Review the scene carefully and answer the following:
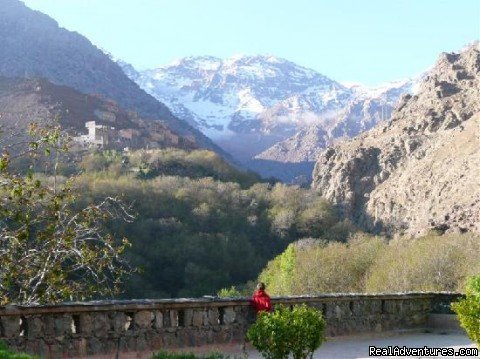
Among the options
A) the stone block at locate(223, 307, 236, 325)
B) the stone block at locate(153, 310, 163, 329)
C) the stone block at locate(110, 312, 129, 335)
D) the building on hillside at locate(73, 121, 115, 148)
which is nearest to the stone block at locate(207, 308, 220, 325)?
the stone block at locate(223, 307, 236, 325)

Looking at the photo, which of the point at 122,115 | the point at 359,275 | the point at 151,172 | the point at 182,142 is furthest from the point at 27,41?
the point at 359,275

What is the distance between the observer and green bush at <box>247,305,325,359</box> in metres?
7.53

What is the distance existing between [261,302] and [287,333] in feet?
8.33

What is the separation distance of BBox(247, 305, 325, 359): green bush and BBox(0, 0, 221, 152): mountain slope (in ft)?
480

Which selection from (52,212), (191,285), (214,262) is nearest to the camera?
(52,212)

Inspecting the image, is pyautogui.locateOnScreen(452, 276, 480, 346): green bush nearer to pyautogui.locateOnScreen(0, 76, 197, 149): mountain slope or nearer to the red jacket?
the red jacket

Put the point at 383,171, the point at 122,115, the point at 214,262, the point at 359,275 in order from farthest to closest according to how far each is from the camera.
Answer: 1. the point at 122,115
2. the point at 383,171
3. the point at 214,262
4. the point at 359,275

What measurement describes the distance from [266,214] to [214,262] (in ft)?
55.9

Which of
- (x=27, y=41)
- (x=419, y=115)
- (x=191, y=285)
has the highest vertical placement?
(x=27, y=41)

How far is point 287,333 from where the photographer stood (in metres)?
7.51

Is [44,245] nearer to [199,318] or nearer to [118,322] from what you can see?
[118,322]

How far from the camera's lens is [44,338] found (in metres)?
7.87

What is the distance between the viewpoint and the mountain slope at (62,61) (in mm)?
153625

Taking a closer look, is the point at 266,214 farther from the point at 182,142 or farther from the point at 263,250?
the point at 182,142
